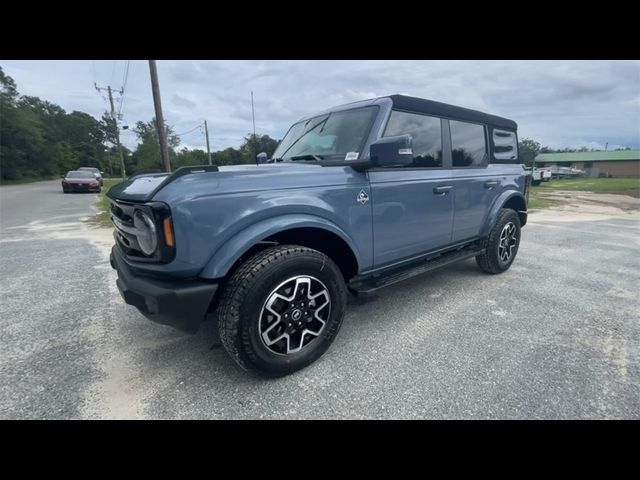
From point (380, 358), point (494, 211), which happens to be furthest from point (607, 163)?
point (380, 358)

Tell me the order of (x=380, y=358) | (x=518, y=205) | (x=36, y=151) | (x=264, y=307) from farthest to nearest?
(x=36, y=151)
(x=518, y=205)
(x=380, y=358)
(x=264, y=307)

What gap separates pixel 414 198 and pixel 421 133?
731 millimetres

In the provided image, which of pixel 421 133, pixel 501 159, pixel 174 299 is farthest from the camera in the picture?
pixel 501 159

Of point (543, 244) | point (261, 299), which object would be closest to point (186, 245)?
point (261, 299)

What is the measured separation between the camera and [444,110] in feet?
11.4

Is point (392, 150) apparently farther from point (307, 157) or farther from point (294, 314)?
point (294, 314)

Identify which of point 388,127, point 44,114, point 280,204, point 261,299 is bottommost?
point 261,299

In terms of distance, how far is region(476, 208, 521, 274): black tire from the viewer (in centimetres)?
422

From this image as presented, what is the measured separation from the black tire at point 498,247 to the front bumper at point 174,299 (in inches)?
144

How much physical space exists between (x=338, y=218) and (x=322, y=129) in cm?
125

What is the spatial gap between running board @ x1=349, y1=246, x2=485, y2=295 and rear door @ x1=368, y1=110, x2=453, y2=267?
0.48 feet

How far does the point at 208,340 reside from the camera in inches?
109
